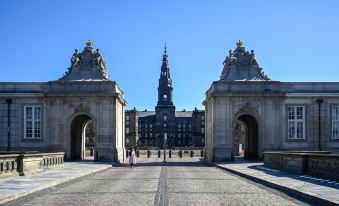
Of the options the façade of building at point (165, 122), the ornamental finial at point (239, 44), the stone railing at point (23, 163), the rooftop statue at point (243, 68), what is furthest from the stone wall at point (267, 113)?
the façade of building at point (165, 122)

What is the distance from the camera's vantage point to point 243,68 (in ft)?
160

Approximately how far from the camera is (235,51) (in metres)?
49.8

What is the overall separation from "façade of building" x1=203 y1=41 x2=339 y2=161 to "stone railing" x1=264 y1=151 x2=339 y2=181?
1252 centimetres

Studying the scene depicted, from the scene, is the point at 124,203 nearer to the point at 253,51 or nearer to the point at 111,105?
the point at 111,105

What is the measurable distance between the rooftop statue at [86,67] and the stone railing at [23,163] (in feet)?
52.9

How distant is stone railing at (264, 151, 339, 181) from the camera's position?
2225 cm

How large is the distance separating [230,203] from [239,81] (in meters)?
32.4

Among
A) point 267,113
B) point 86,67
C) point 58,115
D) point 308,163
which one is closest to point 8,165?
point 308,163

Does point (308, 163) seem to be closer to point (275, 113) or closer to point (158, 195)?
point (158, 195)

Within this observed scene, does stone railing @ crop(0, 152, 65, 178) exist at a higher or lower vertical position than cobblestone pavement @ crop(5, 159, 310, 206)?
higher

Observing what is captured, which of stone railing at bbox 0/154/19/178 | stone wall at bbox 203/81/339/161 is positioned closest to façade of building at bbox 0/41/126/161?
stone wall at bbox 203/81/339/161

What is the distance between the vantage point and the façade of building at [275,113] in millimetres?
46562

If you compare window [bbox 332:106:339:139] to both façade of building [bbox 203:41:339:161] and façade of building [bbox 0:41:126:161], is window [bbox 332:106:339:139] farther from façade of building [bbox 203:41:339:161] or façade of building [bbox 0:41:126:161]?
façade of building [bbox 0:41:126:161]

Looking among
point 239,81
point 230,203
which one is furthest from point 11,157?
point 239,81
